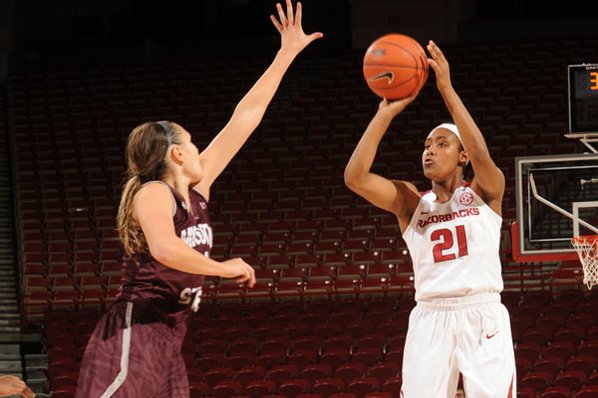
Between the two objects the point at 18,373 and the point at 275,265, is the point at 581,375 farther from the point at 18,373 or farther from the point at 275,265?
the point at 18,373

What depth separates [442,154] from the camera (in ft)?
14.7

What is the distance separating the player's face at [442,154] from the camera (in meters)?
4.48

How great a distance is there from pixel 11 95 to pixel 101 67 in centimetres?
181

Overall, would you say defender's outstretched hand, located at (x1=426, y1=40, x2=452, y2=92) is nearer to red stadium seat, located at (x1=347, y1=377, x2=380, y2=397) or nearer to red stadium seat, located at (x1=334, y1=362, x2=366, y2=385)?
red stadium seat, located at (x1=347, y1=377, x2=380, y2=397)

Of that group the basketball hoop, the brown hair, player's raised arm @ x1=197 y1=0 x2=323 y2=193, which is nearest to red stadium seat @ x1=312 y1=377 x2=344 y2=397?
the basketball hoop

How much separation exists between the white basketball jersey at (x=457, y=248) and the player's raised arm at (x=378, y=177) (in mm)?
109

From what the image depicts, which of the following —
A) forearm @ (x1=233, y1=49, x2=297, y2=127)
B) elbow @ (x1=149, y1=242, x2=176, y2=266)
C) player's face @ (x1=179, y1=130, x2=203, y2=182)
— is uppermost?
forearm @ (x1=233, y1=49, x2=297, y2=127)

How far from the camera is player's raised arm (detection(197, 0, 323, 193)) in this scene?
11.8 ft

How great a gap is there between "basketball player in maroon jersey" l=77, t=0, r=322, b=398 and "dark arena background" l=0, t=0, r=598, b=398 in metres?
4.66

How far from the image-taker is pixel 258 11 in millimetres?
19297

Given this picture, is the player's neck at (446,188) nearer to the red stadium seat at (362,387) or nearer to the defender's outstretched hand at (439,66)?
→ the defender's outstretched hand at (439,66)

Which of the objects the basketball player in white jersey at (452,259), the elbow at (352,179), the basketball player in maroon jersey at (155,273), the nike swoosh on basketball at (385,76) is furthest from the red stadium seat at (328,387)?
the basketball player in maroon jersey at (155,273)

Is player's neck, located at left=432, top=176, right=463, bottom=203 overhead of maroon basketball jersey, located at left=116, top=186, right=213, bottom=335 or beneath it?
overhead

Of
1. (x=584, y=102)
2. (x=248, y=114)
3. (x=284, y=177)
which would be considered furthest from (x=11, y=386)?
(x=284, y=177)
